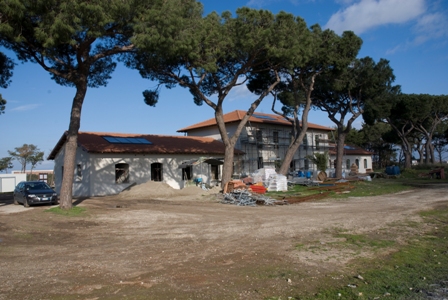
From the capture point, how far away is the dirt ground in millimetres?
5977

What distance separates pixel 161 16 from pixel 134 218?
823 cm

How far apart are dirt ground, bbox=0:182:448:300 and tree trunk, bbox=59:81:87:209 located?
1218 millimetres

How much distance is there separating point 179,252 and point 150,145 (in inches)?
850

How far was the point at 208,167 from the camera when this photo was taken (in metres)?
31.5

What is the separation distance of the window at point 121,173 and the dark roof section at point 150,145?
1271 millimetres

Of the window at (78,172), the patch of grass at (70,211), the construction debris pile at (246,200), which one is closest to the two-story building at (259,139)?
the window at (78,172)

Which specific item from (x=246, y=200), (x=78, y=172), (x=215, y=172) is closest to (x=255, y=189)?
(x=246, y=200)

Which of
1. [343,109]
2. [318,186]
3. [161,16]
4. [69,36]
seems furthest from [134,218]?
[343,109]

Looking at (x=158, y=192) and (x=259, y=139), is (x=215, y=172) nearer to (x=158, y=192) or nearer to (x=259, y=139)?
Result: (x=259, y=139)

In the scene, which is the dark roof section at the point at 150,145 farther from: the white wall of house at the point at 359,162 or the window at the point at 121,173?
the white wall of house at the point at 359,162

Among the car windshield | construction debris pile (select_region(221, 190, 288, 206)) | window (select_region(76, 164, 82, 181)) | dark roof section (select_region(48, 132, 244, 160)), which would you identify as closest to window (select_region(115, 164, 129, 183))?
dark roof section (select_region(48, 132, 244, 160))

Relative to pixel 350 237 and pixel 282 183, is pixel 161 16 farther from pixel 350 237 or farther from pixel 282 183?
pixel 282 183

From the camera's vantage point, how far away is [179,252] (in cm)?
848

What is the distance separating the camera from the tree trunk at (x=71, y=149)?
15672 mm
